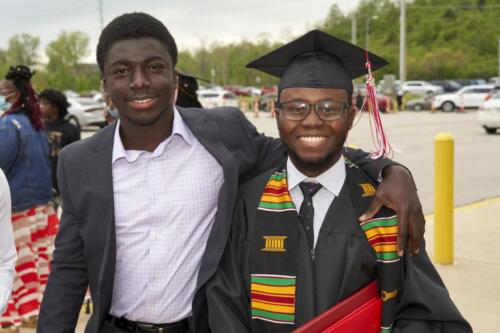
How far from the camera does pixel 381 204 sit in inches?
84.5

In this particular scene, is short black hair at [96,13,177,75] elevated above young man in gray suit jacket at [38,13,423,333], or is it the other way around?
short black hair at [96,13,177,75]

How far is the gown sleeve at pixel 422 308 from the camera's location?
6.84ft

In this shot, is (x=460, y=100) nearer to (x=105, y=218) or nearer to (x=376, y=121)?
(x=376, y=121)

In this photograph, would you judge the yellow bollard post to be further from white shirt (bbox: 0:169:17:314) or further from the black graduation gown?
white shirt (bbox: 0:169:17:314)

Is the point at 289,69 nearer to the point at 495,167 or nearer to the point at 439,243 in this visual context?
the point at 439,243

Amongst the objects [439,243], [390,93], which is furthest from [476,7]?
[439,243]

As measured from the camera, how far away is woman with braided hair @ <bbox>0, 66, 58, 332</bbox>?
4746mm

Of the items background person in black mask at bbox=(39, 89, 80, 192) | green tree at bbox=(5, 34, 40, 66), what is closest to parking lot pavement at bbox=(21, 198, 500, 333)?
background person in black mask at bbox=(39, 89, 80, 192)

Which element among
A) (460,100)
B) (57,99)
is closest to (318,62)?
(57,99)

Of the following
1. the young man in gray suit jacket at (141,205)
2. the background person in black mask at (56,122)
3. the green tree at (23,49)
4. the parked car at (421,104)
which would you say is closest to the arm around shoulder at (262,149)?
the young man in gray suit jacket at (141,205)

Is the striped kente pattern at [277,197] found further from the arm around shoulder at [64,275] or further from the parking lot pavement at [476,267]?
the parking lot pavement at [476,267]

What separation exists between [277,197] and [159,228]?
43 cm

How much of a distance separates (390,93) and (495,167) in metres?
26.2

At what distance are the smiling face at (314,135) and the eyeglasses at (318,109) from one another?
Answer: 0.01 meters
